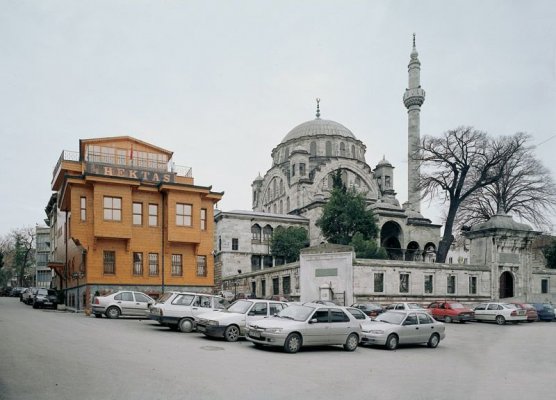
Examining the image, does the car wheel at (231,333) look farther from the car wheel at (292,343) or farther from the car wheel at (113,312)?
the car wheel at (113,312)

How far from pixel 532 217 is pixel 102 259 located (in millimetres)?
40855

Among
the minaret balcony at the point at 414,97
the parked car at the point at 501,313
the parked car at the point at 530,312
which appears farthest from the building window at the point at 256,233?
the parked car at the point at 530,312

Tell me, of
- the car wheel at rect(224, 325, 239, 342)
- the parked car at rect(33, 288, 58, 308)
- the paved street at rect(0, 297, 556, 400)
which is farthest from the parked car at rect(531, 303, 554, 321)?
the parked car at rect(33, 288, 58, 308)

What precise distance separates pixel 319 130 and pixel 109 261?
49.2m

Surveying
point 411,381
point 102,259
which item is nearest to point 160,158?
point 102,259

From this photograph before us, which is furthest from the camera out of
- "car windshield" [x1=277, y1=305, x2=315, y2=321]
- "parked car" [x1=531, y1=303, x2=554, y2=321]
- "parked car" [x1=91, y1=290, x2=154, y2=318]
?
"parked car" [x1=531, y1=303, x2=554, y2=321]

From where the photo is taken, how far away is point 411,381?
10.5m

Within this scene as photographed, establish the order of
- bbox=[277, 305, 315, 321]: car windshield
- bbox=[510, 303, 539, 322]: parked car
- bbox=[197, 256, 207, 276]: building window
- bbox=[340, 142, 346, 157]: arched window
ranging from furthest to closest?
1. bbox=[340, 142, 346, 157]: arched window
2. bbox=[197, 256, 207, 276]: building window
3. bbox=[510, 303, 539, 322]: parked car
4. bbox=[277, 305, 315, 321]: car windshield

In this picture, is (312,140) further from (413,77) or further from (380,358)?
(380,358)

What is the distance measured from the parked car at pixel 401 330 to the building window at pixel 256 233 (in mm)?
42692

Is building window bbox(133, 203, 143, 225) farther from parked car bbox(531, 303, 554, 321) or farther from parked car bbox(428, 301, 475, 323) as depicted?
parked car bbox(531, 303, 554, 321)

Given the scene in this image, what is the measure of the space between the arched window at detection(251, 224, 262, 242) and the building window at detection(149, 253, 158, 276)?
27.5m

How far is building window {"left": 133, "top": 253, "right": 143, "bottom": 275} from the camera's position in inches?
1249

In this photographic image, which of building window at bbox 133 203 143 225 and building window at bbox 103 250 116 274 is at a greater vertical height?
building window at bbox 133 203 143 225
